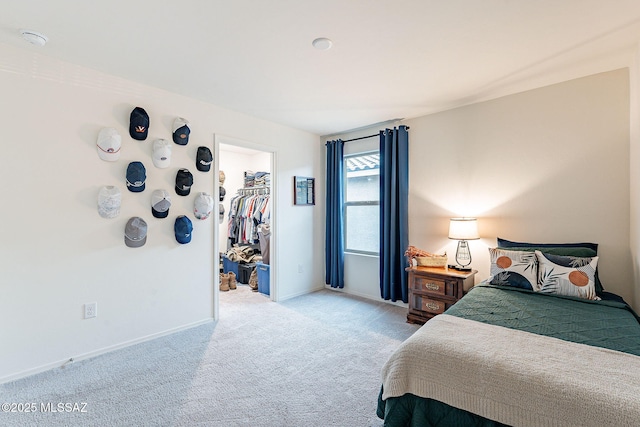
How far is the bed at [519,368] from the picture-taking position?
3.55 feet

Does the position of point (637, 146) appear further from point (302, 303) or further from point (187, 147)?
point (187, 147)

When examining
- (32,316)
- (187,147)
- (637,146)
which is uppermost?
(187,147)

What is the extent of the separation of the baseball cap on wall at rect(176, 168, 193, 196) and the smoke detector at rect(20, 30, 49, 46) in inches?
51.7

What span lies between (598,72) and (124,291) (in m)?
4.66

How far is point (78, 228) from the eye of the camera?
7.96 ft

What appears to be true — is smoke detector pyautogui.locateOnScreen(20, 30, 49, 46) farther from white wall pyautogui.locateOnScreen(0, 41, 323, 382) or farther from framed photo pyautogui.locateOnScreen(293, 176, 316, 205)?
framed photo pyautogui.locateOnScreen(293, 176, 316, 205)

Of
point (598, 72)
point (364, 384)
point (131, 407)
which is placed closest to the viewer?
point (131, 407)

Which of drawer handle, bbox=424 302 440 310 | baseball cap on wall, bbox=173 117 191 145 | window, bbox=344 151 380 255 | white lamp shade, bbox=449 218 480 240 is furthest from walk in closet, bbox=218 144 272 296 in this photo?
white lamp shade, bbox=449 218 480 240

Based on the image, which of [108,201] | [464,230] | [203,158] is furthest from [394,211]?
[108,201]

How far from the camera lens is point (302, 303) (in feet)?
12.8

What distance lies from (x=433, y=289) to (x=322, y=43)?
2.53 metres

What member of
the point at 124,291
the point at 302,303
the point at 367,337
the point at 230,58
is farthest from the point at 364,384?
the point at 230,58

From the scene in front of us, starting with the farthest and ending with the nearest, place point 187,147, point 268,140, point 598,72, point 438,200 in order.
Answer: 1. point 268,140
2. point 438,200
3. point 187,147
4. point 598,72

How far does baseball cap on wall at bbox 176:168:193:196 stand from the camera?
296 cm
